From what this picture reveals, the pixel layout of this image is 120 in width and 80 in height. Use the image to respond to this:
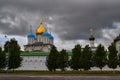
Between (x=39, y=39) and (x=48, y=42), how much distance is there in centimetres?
427

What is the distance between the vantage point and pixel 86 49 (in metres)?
74.8

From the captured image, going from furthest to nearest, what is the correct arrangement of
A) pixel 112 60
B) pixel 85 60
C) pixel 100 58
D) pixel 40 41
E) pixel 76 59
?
pixel 40 41 < pixel 76 59 < pixel 85 60 < pixel 100 58 < pixel 112 60

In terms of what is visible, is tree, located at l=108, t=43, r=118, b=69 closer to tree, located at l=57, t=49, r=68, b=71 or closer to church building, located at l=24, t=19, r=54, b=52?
tree, located at l=57, t=49, r=68, b=71

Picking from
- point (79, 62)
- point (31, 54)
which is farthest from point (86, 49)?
point (31, 54)

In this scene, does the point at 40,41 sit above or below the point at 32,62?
above

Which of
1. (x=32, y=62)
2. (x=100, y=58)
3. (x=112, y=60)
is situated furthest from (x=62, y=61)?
(x=32, y=62)

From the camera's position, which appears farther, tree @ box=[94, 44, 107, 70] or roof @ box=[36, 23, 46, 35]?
roof @ box=[36, 23, 46, 35]

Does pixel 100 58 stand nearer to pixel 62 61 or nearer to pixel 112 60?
pixel 112 60

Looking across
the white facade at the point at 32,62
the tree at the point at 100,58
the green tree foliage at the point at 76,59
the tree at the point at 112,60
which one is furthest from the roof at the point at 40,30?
the tree at the point at 112,60

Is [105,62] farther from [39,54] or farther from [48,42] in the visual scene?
A: [48,42]

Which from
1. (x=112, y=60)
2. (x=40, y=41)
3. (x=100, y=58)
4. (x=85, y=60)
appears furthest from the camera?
(x=40, y=41)

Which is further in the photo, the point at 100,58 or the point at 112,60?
the point at 100,58

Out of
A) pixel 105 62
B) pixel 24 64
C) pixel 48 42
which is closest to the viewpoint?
pixel 105 62

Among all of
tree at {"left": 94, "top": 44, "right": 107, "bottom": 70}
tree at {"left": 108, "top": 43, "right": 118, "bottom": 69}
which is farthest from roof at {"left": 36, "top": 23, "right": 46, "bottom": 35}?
tree at {"left": 108, "top": 43, "right": 118, "bottom": 69}
